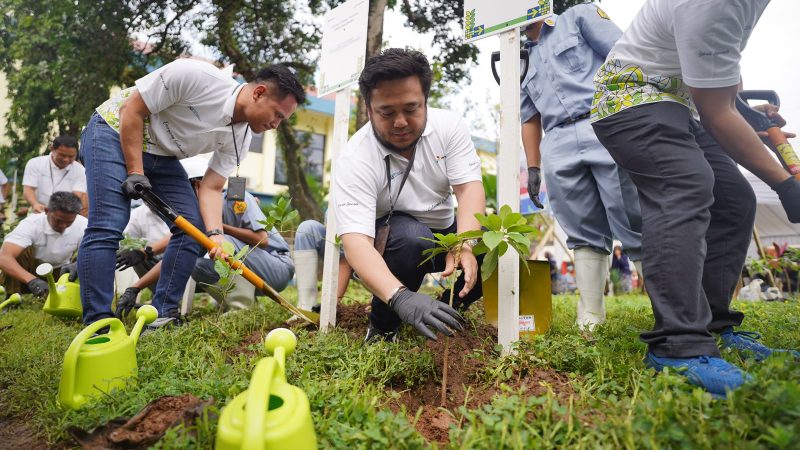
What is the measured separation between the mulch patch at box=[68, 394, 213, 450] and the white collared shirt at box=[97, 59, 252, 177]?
169 centimetres

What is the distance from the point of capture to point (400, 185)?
227 cm

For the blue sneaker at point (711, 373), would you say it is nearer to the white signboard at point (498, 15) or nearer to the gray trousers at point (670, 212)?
the gray trousers at point (670, 212)

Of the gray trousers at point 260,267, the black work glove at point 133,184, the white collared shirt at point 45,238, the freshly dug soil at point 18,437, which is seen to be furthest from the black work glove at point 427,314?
the white collared shirt at point 45,238

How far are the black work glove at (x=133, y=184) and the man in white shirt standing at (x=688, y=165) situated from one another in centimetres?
214

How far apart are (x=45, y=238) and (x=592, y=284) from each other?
5029 millimetres

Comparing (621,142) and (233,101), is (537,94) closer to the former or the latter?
(621,142)

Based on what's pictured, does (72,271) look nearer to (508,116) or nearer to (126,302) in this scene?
(126,302)

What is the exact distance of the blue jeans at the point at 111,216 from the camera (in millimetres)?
2404

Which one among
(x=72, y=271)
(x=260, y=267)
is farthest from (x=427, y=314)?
→ (x=72, y=271)

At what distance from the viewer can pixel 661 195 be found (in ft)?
5.18

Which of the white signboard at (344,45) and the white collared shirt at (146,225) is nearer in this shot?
the white signboard at (344,45)

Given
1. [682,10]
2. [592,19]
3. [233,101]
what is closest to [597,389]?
[682,10]

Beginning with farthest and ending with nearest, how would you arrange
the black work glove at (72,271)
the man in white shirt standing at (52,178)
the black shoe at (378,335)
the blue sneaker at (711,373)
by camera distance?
the man in white shirt standing at (52,178)
the black work glove at (72,271)
the black shoe at (378,335)
the blue sneaker at (711,373)

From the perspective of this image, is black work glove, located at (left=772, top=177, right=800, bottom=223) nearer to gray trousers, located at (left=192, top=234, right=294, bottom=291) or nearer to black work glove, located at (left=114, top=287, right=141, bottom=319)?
gray trousers, located at (left=192, top=234, right=294, bottom=291)
